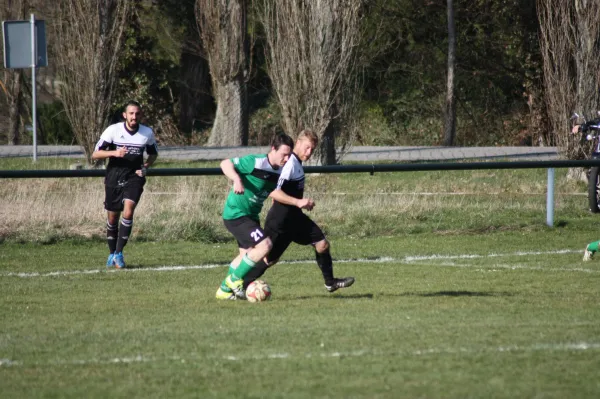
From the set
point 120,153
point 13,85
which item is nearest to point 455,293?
point 120,153

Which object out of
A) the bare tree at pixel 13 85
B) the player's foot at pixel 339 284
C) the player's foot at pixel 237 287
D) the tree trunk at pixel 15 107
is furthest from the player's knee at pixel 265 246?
the tree trunk at pixel 15 107

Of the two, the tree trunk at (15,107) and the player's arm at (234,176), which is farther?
the tree trunk at (15,107)

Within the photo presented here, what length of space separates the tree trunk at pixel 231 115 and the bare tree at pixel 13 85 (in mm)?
10441

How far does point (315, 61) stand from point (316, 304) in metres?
13.1

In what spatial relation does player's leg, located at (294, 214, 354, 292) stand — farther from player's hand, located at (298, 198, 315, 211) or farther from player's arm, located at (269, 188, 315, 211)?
player's hand, located at (298, 198, 315, 211)

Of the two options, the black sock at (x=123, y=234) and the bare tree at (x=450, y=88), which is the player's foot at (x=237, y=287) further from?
the bare tree at (x=450, y=88)

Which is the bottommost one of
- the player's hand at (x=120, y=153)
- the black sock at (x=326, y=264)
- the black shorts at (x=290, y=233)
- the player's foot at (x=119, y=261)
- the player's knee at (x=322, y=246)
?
the player's foot at (x=119, y=261)

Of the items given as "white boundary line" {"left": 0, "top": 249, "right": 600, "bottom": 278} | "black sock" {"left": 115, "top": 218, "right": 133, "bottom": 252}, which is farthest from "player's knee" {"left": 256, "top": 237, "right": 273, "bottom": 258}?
"black sock" {"left": 115, "top": 218, "right": 133, "bottom": 252}

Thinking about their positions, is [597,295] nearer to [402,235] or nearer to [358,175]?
[402,235]

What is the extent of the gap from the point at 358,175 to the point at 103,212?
8.42 metres

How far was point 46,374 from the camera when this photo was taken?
6.82 m

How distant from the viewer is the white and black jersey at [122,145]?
13.3 metres

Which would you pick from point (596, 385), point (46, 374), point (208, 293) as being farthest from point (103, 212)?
point (596, 385)

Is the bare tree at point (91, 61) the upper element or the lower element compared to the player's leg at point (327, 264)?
upper
